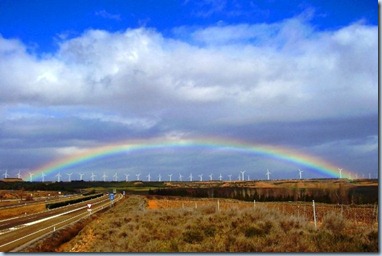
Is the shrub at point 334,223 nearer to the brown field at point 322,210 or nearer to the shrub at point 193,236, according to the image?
the brown field at point 322,210

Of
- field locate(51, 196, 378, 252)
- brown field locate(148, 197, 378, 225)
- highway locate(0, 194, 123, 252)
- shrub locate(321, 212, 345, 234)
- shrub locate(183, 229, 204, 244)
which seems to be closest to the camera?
field locate(51, 196, 378, 252)

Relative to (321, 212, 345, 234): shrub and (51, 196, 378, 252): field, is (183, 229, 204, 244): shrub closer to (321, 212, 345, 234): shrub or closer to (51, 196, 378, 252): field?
(51, 196, 378, 252): field

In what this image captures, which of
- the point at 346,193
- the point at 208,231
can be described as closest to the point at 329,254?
the point at 208,231

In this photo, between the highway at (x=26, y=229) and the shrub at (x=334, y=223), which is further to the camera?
the highway at (x=26, y=229)

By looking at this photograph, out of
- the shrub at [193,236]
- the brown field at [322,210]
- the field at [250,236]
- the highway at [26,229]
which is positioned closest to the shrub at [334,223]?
the field at [250,236]

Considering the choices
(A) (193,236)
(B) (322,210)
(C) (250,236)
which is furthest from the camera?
(B) (322,210)

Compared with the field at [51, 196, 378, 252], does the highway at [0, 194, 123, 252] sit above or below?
below

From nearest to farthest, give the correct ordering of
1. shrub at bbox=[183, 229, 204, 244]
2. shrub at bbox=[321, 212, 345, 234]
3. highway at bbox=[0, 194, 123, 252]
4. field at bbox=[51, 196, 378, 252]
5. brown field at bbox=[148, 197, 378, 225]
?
field at bbox=[51, 196, 378, 252], shrub at bbox=[183, 229, 204, 244], shrub at bbox=[321, 212, 345, 234], highway at bbox=[0, 194, 123, 252], brown field at bbox=[148, 197, 378, 225]

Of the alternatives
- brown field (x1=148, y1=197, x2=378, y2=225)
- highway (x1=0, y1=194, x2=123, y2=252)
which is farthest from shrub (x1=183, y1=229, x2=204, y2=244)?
highway (x1=0, y1=194, x2=123, y2=252)

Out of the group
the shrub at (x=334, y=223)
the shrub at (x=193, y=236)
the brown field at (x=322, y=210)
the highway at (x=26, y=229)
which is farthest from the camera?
the brown field at (x=322, y=210)

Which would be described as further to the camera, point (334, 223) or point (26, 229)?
point (26, 229)

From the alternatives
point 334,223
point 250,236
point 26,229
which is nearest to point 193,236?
point 250,236

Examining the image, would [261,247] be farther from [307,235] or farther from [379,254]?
[379,254]

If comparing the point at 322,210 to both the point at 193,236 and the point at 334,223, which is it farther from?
the point at 193,236
